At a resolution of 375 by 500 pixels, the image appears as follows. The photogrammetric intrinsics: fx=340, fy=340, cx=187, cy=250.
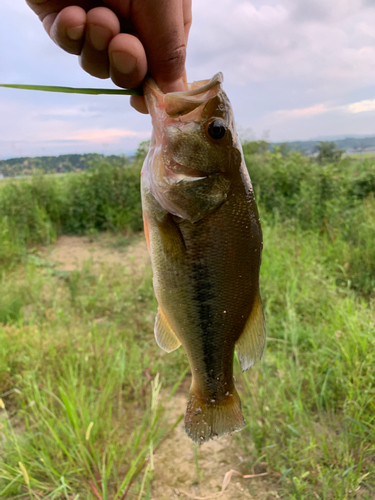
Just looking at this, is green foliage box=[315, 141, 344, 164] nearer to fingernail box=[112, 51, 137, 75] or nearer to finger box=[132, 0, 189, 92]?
finger box=[132, 0, 189, 92]

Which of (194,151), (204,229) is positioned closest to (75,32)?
(194,151)

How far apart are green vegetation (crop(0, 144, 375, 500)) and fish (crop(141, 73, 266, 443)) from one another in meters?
0.85

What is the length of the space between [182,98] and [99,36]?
367mm

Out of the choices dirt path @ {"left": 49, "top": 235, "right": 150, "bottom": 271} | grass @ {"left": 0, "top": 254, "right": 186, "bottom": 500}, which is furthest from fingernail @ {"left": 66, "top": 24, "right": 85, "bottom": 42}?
dirt path @ {"left": 49, "top": 235, "right": 150, "bottom": 271}

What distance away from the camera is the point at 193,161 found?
1.24m

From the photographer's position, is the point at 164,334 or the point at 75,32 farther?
the point at 164,334

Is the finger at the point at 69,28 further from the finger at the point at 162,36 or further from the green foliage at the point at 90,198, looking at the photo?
the green foliage at the point at 90,198

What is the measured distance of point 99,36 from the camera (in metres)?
1.19

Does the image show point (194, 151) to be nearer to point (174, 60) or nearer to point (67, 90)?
point (174, 60)

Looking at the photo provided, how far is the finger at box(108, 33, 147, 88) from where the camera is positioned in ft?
3.73

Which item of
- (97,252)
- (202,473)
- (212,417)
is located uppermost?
(212,417)

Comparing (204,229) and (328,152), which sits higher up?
(328,152)

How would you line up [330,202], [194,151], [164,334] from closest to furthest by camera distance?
[194,151], [164,334], [330,202]

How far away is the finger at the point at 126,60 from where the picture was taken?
3.73ft
